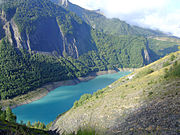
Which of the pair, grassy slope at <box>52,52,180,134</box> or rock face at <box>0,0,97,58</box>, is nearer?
grassy slope at <box>52,52,180,134</box>

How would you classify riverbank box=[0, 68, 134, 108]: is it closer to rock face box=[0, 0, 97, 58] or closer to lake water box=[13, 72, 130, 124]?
lake water box=[13, 72, 130, 124]

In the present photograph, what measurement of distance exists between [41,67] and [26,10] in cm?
7832

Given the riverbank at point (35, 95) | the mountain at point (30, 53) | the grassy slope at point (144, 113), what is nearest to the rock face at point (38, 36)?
the mountain at point (30, 53)

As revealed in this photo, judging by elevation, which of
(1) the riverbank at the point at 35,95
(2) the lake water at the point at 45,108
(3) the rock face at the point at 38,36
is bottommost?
(2) the lake water at the point at 45,108

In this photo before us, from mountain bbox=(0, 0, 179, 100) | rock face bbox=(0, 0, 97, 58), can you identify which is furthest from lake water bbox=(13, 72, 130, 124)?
rock face bbox=(0, 0, 97, 58)

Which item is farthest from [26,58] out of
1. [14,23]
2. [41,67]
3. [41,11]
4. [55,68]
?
[41,11]

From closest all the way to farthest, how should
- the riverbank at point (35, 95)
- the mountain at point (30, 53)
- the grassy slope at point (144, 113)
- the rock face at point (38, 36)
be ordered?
the grassy slope at point (144, 113), the riverbank at point (35, 95), the mountain at point (30, 53), the rock face at point (38, 36)

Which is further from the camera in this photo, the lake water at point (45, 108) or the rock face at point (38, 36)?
the rock face at point (38, 36)

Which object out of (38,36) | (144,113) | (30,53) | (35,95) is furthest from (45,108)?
(38,36)

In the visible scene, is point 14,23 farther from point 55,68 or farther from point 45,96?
point 45,96

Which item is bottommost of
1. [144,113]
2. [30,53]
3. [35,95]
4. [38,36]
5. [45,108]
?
[45,108]

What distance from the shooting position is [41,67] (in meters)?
137

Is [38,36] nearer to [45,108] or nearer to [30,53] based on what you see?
[30,53]

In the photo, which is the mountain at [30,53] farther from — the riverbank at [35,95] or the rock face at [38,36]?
the riverbank at [35,95]
